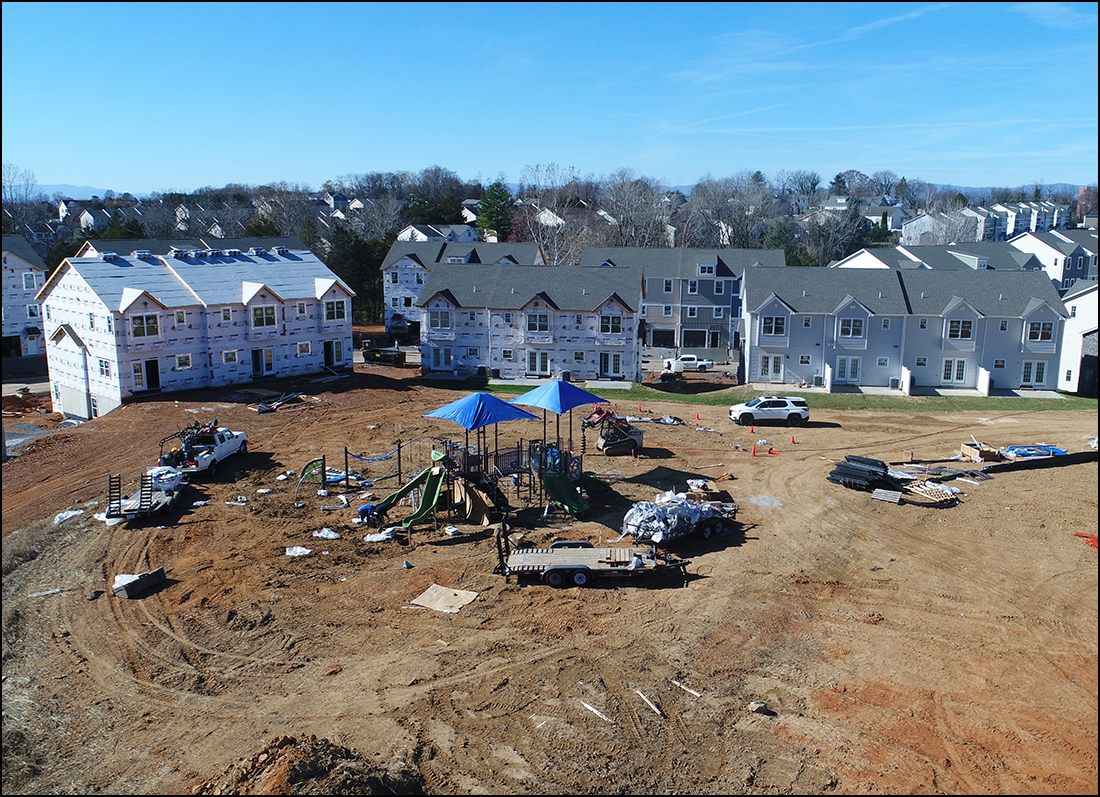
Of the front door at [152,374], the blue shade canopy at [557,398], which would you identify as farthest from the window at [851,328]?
the front door at [152,374]

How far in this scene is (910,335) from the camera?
168 ft

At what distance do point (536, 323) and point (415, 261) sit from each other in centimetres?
2491

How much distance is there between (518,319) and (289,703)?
125 feet

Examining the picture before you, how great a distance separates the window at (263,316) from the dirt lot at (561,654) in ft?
63.2

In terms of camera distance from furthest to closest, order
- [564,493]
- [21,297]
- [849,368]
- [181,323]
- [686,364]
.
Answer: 1. [21,297]
2. [686,364]
3. [849,368]
4. [181,323]
5. [564,493]

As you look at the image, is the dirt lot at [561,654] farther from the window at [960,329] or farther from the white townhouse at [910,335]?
the window at [960,329]

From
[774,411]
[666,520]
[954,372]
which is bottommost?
[666,520]

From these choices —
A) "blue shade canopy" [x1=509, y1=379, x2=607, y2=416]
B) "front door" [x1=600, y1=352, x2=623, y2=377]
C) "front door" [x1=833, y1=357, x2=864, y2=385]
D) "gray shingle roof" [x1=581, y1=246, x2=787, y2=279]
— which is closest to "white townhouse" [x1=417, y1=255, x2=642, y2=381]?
"front door" [x1=600, y1=352, x2=623, y2=377]

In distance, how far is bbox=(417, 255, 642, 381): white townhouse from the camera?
5153cm

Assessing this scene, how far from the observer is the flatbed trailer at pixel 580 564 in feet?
71.6

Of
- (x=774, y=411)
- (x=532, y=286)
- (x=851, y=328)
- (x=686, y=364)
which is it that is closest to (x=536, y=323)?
(x=532, y=286)

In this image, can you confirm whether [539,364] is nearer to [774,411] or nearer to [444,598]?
[774,411]

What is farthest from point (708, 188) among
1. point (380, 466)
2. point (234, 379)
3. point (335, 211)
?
point (380, 466)

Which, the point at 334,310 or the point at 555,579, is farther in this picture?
the point at 334,310
